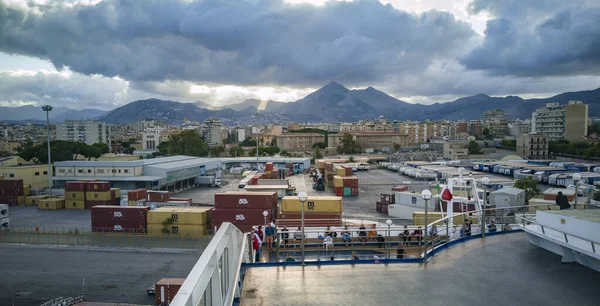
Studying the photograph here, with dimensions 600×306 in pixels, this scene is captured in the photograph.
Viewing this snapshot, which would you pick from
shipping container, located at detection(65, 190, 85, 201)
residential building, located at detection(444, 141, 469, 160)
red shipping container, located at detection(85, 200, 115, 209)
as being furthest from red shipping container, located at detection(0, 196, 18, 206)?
residential building, located at detection(444, 141, 469, 160)

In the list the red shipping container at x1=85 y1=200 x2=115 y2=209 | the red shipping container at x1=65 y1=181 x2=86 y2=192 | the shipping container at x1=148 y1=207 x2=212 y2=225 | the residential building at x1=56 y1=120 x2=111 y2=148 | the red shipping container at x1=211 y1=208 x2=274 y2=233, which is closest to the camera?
the red shipping container at x1=211 y1=208 x2=274 y2=233

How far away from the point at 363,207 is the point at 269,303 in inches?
890

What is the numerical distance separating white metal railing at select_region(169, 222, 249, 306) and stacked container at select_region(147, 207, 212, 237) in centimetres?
1666

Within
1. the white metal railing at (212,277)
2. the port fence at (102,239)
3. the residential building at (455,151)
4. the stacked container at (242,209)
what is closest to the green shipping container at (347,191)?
the stacked container at (242,209)

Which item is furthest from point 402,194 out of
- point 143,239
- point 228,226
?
point 228,226

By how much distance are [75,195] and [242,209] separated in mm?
15398

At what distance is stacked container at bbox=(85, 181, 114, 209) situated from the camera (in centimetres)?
2658

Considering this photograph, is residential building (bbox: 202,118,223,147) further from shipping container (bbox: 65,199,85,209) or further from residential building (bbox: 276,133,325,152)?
shipping container (bbox: 65,199,85,209)

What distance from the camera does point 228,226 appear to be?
3102 mm

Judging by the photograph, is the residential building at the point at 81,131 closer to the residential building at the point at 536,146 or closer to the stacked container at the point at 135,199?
the stacked container at the point at 135,199

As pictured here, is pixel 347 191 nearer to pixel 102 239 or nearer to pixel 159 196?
pixel 159 196

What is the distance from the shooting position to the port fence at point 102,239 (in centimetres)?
1841

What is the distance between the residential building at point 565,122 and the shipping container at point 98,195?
76.2m

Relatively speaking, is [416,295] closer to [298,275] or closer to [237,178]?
[298,275]
